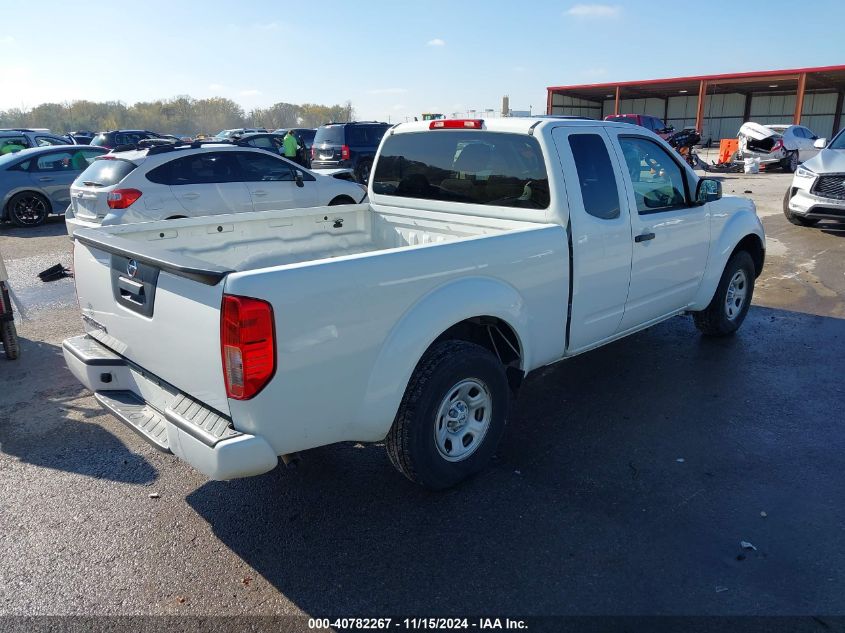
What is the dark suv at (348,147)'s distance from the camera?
18.2 m

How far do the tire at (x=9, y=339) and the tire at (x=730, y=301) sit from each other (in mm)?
6110

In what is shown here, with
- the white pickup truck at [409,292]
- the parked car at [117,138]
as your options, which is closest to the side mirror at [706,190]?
the white pickup truck at [409,292]

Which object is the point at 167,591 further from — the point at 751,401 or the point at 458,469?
the point at 751,401

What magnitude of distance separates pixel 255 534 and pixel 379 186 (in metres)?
2.89

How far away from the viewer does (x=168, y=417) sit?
2857 millimetres

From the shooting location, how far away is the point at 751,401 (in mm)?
4672

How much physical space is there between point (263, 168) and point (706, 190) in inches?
260

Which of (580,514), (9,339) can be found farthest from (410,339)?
(9,339)

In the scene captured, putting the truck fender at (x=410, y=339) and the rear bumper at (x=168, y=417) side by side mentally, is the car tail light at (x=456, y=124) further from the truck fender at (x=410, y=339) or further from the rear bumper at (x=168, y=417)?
the rear bumper at (x=168, y=417)

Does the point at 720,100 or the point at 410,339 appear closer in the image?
the point at 410,339

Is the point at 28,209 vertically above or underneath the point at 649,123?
underneath

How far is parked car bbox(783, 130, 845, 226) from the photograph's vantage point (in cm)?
1052

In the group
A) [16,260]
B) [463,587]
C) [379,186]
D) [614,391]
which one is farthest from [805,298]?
[16,260]

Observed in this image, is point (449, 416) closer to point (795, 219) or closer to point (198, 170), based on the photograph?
point (198, 170)
